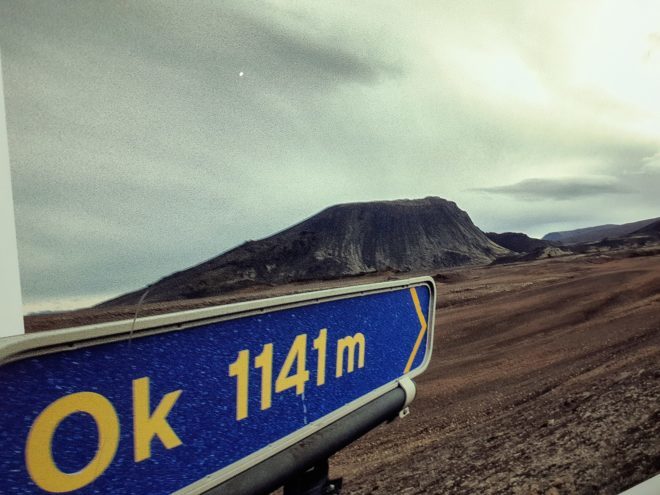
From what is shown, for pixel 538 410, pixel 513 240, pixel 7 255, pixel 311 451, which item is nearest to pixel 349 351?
pixel 311 451

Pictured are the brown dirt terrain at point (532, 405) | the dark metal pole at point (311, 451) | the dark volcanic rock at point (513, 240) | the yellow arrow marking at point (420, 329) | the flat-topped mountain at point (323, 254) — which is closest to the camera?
the dark metal pole at point (311, 451)

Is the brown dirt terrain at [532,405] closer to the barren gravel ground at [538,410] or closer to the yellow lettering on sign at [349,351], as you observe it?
the barren gravel ground at [538,410]

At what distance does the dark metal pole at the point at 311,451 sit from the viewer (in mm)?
478

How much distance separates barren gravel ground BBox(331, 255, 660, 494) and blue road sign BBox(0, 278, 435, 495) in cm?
123

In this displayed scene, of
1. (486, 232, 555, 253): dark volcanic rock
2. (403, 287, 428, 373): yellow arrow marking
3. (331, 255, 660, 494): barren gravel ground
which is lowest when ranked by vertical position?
(331, 255, 660, 494): barren gravel ground

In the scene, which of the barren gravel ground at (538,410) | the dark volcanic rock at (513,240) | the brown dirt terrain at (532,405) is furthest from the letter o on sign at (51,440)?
the dark volcanic rock at (513,240)

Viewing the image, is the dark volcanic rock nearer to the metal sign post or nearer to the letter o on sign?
the metal sign post

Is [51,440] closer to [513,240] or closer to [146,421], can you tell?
[146,421]

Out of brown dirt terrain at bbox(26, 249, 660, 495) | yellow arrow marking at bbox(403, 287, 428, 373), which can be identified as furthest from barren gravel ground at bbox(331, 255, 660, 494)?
yellow arrow marking at bbox(403, 287, 428, 373)

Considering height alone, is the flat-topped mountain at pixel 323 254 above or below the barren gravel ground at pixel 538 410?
above

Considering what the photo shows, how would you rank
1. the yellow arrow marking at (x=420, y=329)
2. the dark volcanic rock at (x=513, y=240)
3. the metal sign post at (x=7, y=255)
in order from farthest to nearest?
the dark volcanic rock at (x=513, y=240) < the metal sign post at (x=7, y=255) < the yellow arrow marking at (x=420, y=329)

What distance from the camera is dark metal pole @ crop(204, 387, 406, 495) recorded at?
48 cm

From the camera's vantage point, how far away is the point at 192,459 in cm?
43

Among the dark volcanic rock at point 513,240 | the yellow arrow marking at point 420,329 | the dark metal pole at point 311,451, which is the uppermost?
the dark volcanic rock at point 513,240
